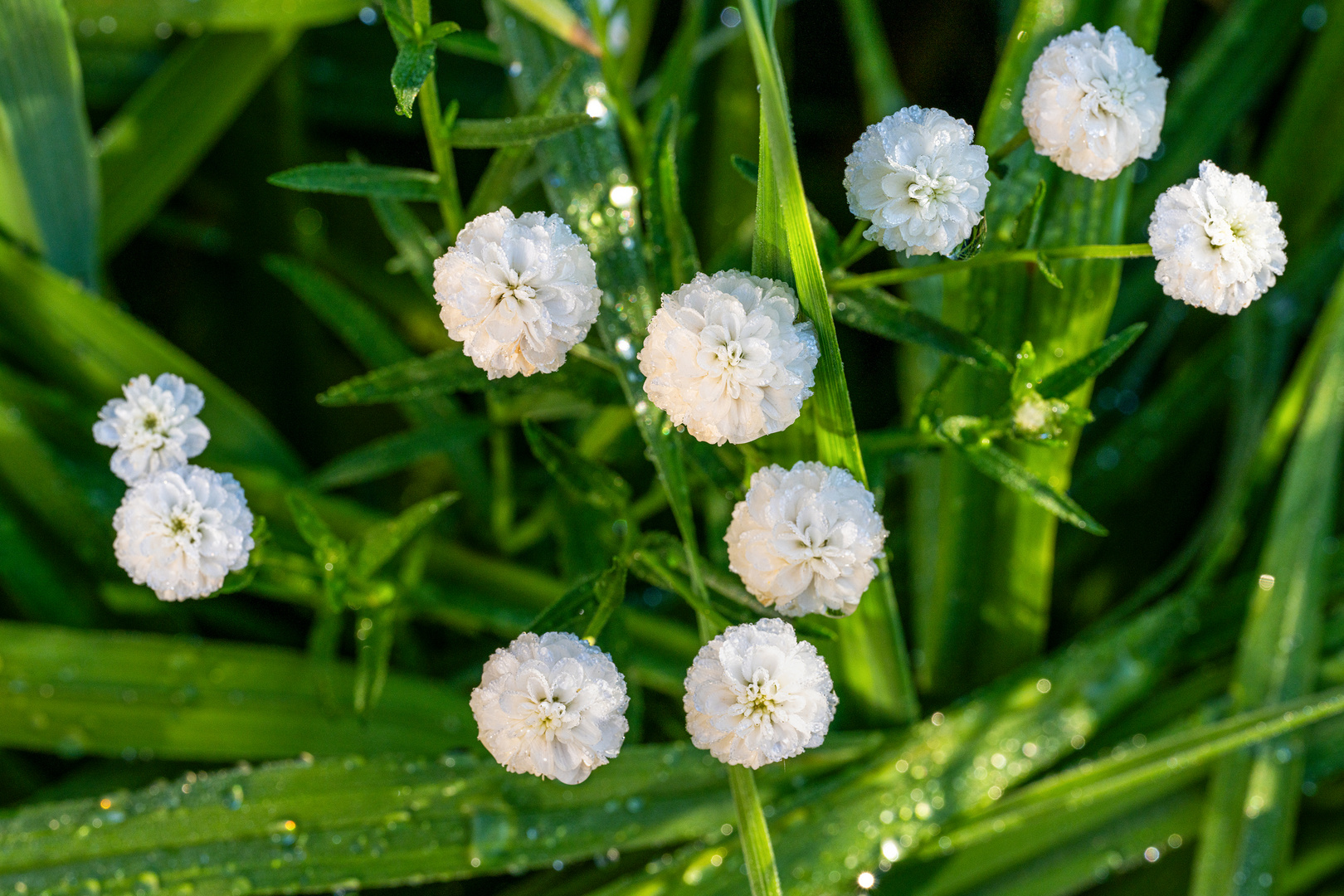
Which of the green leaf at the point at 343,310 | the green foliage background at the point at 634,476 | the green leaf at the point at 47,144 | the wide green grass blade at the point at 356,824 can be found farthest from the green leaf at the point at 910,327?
the green leaf at the point at 47,144

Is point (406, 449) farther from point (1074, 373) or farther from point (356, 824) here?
point (1074, 373)

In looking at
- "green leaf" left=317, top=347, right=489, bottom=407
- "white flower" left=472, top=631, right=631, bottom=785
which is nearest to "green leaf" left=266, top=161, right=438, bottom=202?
"green leaf" left=317, top=347, right=489, bottom=407

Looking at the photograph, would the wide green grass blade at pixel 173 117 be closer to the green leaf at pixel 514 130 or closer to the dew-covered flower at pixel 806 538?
the green leaf at pixel 514 130

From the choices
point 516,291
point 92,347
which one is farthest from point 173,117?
point 516,291

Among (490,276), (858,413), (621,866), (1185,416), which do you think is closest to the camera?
(490,276)

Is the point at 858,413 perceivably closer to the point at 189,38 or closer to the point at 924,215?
the point at 924,215

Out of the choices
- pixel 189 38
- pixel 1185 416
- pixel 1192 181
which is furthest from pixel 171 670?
pixel 1185 416

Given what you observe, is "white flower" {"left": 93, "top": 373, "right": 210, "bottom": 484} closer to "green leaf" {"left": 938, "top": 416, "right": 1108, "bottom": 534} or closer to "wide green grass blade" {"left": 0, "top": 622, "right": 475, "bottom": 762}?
"wide green grass blade" {"left": 0, "top": 622, "right": 475, "bottom": 762}
